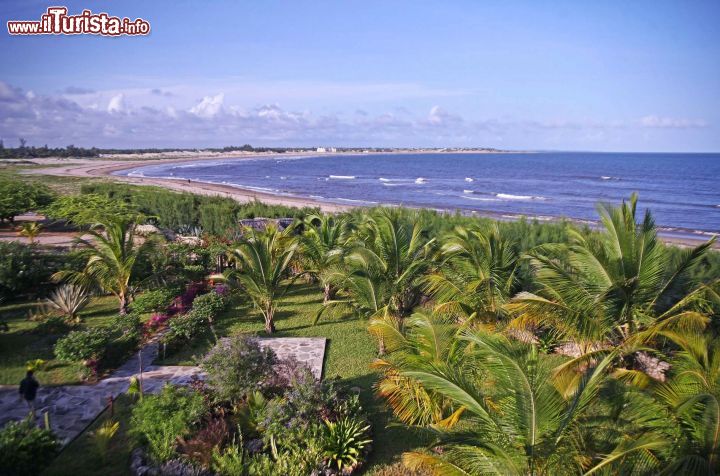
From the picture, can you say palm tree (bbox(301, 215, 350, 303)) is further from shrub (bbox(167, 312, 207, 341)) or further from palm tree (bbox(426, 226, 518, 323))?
palm tree (bbox(426, 226, 518, 323))

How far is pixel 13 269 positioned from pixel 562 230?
48.1ft

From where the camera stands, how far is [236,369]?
664 centimetres

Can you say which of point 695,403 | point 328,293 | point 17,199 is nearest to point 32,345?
point 328,293

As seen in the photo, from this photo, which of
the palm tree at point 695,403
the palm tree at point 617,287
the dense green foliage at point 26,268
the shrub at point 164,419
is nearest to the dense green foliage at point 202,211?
the dense green foliage at point 26,268

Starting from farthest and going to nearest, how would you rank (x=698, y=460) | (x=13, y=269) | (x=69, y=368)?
1. (x=13, y=269)
2. (x=69, y=368)
3. (x=698, y=460)

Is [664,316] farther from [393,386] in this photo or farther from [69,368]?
[69,368]

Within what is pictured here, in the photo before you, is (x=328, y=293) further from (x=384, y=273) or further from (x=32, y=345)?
(x=32, y=345)

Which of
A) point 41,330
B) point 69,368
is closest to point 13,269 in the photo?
point 41,330

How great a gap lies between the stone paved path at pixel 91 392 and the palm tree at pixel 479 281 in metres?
2.82

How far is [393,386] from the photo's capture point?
6.31m

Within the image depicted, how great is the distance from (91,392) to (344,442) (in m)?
4.56

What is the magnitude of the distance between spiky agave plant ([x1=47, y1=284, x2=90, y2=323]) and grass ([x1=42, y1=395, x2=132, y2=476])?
517 centimetres

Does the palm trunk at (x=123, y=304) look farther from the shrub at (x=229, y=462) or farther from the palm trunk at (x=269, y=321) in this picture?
the shrub at (x=229, y=462)

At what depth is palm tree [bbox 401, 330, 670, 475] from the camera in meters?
3.89
